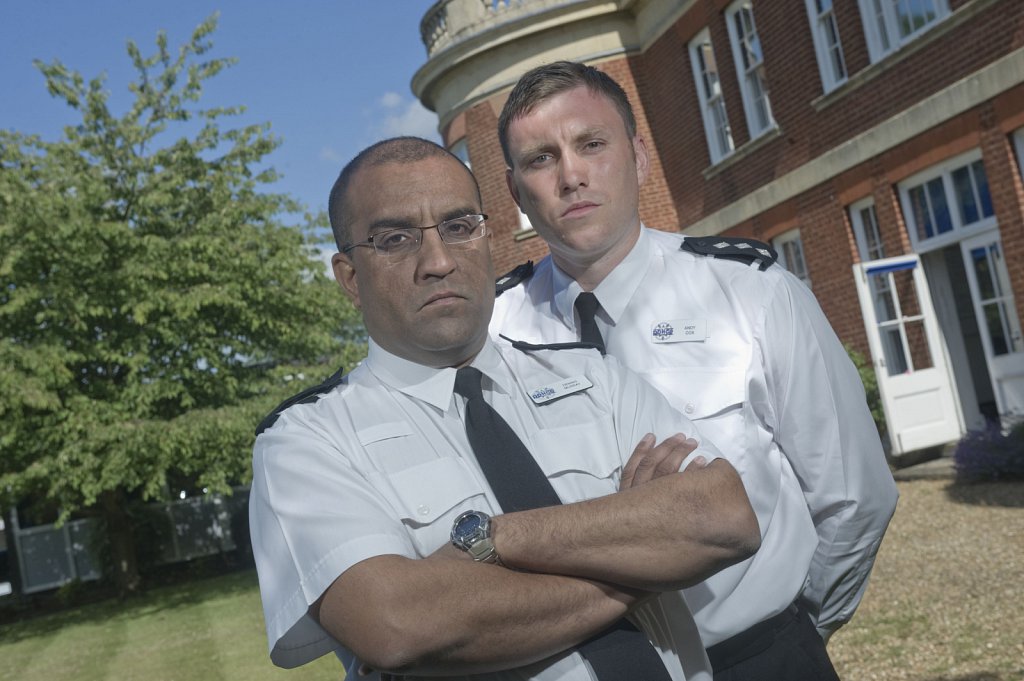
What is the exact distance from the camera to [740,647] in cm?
239

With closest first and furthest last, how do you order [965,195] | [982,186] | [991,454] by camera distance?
[991,454]
[982,186]
[965,195]

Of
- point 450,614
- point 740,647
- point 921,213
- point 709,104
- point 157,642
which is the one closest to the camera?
point 450,614

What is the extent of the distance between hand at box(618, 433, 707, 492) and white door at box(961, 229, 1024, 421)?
1022 centimetres

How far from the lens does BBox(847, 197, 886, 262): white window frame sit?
13.1 meters

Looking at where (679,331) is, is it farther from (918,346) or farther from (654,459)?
(918,346)

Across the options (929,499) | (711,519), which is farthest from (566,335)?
(929,499)

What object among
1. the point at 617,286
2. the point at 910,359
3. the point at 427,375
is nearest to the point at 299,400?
the point at 427,375

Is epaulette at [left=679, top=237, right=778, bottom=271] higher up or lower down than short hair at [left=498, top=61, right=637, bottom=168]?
lower down

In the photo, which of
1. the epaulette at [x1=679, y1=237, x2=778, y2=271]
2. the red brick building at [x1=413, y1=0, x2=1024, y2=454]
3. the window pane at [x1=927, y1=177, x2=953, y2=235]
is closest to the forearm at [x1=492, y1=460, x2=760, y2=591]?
the epaulette at [x1=679, y1=237, x2=778, y2=271]

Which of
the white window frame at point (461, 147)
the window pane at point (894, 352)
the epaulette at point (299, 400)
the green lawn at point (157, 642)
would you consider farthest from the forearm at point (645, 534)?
the white window frame at point (461, 147)

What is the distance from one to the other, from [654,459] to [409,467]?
1.67 ft

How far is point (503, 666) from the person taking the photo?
187cm

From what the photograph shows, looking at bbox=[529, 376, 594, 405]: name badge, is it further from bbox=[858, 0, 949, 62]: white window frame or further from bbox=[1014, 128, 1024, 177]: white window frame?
bbox=[858, 0, 949, 62]: white window frame

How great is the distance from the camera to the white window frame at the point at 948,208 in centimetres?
1122
